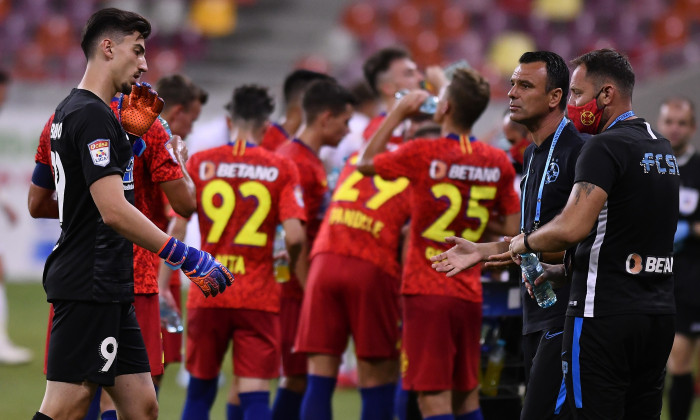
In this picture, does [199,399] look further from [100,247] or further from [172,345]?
[100,247]

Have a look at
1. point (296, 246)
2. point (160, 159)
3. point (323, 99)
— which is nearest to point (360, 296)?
point (296, 246)

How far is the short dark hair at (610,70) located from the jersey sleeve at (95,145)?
6.86 ft

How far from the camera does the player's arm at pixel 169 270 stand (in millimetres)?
5961

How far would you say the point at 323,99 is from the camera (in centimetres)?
695

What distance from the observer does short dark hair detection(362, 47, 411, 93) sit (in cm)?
788

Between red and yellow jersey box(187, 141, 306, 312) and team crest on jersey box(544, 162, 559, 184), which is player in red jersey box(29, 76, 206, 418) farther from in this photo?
team crest on jersey box(544, 162, 559, 184)

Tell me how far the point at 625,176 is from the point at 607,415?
3.27ft

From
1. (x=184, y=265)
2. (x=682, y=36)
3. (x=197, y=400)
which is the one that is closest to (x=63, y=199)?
(x=184, y=265)

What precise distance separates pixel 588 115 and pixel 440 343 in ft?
6.61

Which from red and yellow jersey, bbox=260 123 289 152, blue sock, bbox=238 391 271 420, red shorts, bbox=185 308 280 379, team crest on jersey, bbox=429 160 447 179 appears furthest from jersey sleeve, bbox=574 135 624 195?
red and yellow jersey, bbox=260 123 289 152

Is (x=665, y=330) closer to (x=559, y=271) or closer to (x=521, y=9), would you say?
(x=559, y=271)

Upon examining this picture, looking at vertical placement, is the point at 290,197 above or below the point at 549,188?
above

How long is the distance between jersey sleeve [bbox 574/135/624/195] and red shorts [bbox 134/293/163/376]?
2.32m

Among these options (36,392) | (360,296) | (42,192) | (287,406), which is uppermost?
(42,192)
